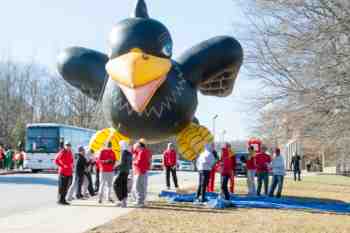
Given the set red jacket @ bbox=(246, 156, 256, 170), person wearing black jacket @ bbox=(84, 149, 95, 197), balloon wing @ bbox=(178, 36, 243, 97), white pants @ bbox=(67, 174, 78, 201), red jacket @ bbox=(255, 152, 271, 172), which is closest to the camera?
balloon wing @ bbox=(178, 36, 243, 97)

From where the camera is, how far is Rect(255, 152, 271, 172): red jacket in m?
19.1

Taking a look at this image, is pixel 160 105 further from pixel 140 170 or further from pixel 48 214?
pixel 48 214

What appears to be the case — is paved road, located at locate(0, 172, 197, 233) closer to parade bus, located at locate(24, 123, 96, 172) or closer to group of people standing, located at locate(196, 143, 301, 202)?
group of people standing, located at locate(196, 143, 301, 202)

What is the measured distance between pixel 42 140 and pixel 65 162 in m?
19.8

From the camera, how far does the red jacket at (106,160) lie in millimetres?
15023

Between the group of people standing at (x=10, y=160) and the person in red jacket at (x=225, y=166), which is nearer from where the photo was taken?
the person in red jacket at (x=225, y=166)

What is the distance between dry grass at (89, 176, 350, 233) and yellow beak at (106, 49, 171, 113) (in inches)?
108

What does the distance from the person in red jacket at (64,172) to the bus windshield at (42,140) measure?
63.1ft

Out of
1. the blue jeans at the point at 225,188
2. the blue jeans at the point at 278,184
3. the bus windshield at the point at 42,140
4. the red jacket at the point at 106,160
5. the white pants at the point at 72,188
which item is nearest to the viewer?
the red jacket at the point at 106,160

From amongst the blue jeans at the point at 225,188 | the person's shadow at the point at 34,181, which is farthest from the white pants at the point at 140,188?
the person's shadow at the point at 34,181

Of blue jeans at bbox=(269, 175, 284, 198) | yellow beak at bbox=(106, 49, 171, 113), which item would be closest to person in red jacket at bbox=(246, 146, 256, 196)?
blue jeans at bbox=(269, 175, 284, 198)

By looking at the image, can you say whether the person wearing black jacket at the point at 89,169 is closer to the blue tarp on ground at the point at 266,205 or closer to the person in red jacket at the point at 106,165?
the person in red jacket at the point at 106,165

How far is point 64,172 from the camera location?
49.0 ft

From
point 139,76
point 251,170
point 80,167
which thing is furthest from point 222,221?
point 251,170
